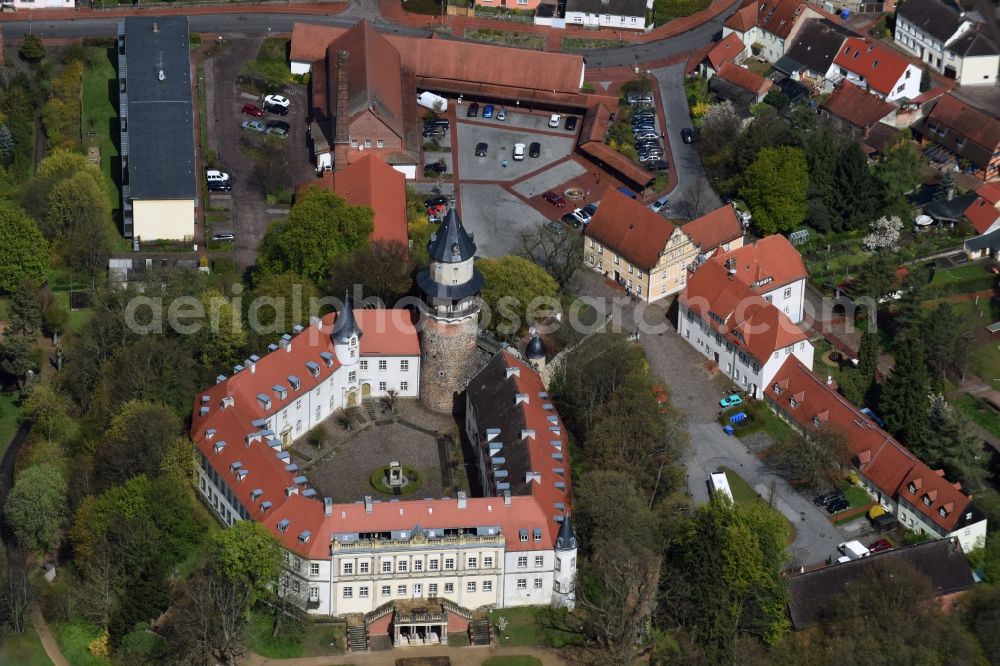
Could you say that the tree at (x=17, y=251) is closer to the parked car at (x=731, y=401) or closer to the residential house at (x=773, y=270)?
the residential house at (x=773, y=270)

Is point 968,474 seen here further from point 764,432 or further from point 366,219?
point 366,219

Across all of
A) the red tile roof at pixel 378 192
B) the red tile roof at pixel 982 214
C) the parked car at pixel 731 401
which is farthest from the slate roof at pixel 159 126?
the red tile roof at pixel 982 214

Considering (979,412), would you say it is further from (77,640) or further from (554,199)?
(77,640)

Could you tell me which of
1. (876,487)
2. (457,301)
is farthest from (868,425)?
(457,301)

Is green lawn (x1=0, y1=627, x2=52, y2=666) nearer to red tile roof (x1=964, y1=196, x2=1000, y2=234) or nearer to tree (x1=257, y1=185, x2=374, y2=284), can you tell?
tree (x1=257, y1=185, x2=374, y2=284)

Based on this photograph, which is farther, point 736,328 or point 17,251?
point 17,251

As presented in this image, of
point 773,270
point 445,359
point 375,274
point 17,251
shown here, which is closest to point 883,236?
point 773,270

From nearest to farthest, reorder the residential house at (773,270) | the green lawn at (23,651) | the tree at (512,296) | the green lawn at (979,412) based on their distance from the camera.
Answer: the green lawn at (23,651) → the green lawn at (979,412) → the tree at (512,296) → the residential house at (773,270)
